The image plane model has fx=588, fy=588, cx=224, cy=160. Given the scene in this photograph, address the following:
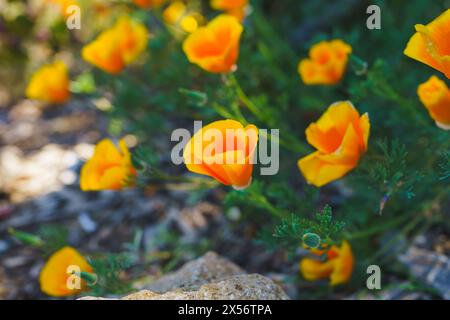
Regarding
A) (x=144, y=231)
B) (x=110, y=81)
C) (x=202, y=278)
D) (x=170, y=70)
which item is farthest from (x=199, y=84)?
(x=202, y=278)

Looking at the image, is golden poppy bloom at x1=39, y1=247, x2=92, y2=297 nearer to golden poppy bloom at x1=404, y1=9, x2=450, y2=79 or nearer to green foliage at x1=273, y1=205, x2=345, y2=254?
green foliage at x1=273, y1=205, x2=345, y2=254

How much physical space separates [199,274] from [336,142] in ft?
2.00

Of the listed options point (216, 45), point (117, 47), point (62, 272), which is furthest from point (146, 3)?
point (62, 272)

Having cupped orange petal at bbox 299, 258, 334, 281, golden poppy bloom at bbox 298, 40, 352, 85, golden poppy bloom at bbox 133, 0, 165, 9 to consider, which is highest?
golden poppy bloom at bbox 133, 0, 165, 9

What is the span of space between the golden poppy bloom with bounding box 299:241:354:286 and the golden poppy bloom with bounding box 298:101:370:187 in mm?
298

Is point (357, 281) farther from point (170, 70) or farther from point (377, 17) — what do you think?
point (170, 70)

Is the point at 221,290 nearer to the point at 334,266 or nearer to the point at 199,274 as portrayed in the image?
the point at 199,274

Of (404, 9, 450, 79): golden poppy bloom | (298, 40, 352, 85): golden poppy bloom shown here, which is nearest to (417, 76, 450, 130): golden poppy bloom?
(404, 9, 450, 79): golden poppy bloom

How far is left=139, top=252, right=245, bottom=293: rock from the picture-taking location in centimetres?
186

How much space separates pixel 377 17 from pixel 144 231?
4.62 ft

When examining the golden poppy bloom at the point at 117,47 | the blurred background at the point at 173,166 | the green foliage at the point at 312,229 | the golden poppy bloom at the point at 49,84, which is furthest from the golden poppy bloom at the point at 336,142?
the golden poppy bloom at the point at 49,84

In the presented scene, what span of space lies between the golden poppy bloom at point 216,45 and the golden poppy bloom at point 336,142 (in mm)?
443

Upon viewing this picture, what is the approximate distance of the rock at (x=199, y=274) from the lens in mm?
1855

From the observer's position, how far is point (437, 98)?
1.73m
